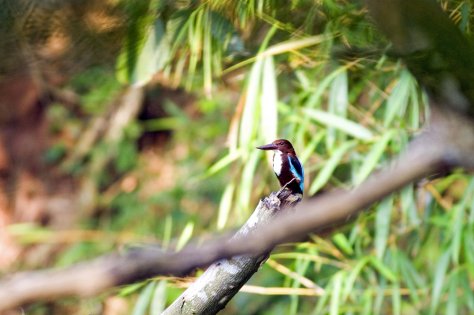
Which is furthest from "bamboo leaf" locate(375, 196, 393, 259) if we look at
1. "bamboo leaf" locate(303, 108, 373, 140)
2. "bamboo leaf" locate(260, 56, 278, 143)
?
"bamboo leaf" locate(260, 56, 278, 143)

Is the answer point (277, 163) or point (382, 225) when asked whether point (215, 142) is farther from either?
point (277, 163)

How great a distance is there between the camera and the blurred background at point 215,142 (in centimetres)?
102

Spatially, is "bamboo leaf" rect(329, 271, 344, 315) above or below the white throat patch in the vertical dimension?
below

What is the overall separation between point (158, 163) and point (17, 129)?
77 cm

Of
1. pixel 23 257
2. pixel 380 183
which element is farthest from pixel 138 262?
pixel 23 257

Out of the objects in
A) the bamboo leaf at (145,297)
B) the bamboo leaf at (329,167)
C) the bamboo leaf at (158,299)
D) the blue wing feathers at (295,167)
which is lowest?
the bamboo leaf at (145,297)

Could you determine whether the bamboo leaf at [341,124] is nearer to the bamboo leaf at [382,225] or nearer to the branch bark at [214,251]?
the bamboo leaf at [382,225]

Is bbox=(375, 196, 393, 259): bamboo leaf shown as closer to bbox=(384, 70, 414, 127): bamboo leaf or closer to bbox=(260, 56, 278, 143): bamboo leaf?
bbox=(384, 70, 414, 127): bamboo leaf

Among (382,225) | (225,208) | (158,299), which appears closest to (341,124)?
(382,225)

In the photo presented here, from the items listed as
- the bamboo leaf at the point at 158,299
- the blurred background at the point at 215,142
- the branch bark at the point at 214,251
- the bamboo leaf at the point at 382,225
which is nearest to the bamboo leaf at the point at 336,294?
the blurred background at the point at 215,142

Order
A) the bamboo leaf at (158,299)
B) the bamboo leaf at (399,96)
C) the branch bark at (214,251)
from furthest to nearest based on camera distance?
the bamboo leaf at (399,96) < the bamboo leaf at (158,299) < the branch bark at (214,251)

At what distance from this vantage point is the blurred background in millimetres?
1020

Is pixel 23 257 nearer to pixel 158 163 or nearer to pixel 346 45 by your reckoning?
pixel 158 163

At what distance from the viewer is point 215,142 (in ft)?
13.1
